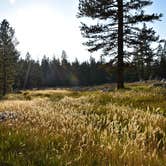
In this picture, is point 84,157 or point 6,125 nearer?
point 84,157

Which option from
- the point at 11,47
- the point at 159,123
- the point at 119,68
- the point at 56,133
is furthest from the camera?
the point at 11,47

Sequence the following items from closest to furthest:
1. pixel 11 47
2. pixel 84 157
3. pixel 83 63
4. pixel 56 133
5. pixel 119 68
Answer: pixel 84 157
pixel 56 133
pixel 119 68
pixel 11 47
pixel 83 63

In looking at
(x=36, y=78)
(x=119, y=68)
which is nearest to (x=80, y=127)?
(x=119, y=68)

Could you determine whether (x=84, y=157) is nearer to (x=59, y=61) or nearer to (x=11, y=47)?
(x=11, y=47)

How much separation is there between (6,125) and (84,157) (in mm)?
2410

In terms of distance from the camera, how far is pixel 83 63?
445 ft

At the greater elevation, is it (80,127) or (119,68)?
(119,68)

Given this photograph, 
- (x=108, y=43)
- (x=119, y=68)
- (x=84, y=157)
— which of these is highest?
(x=108, y=43)

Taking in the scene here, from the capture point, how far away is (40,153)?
4812 millimetres

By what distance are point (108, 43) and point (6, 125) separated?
2098 cm

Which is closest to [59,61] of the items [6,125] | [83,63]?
[83,63]

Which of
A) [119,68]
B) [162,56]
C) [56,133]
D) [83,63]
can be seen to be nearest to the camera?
[56,133]

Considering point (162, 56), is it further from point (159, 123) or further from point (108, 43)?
point (159, 123)

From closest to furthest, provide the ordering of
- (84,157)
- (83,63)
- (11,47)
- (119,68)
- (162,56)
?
(84,157), (119,68), (11,47), (162,56), (83,63)
